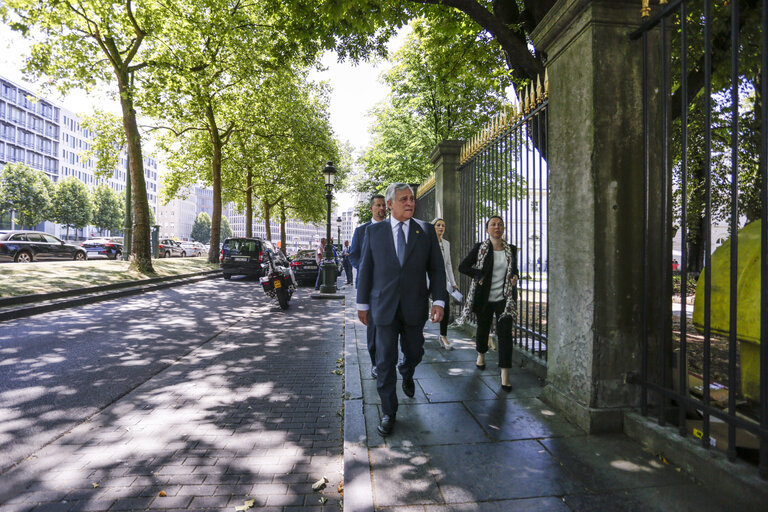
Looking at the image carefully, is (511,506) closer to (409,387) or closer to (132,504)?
(409,387)

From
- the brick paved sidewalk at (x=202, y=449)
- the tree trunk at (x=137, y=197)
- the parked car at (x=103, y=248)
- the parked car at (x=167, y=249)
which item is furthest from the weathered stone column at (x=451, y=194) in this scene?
the parked car at (x=167, y=249)

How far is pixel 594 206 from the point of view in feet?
11.1

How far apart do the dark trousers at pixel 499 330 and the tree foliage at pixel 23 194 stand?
6032cm

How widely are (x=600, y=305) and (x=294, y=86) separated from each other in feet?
92.1

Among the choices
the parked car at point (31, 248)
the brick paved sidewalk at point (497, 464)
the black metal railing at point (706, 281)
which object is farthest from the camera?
the parked car at point (31, 248)

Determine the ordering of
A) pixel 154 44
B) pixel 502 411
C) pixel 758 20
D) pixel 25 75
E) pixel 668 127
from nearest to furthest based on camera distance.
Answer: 1. pixel 668 127
2. pixel 502 411
3. pixel 758 20
4. pixel 25 75
5. pixel 154 44

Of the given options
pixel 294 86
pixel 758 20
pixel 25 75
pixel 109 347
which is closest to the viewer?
pixel 758 20

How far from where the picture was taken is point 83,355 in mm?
6059

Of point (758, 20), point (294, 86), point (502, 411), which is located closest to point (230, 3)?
point (294, 86)

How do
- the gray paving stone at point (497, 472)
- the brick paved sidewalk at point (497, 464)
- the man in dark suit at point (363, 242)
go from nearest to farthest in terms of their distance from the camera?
the brick paved sidewalk at point (497, 464), the gray paving stone at point (497, 472), the man in dark suit at point (363, 242)

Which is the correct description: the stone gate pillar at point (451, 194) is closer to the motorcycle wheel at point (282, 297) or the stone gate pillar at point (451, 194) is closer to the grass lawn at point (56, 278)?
the motorcycle wheel at point (282, 297)

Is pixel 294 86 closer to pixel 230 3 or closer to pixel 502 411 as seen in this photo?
pixel 230 3

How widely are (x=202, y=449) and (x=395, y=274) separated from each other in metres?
1.99

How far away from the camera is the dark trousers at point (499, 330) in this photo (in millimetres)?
4508
